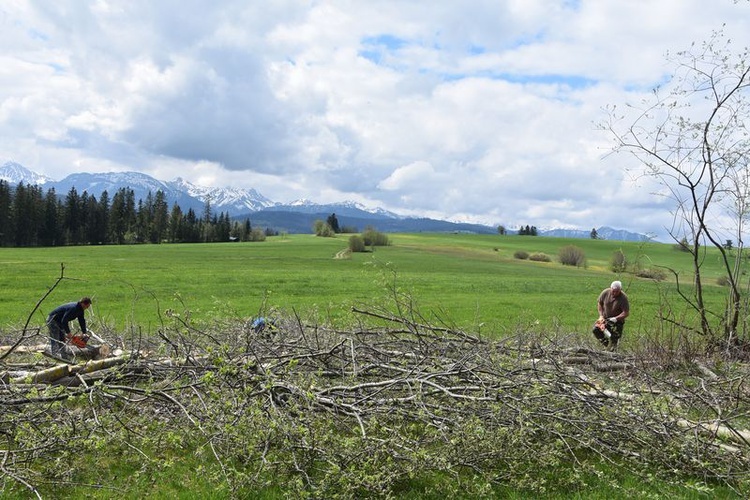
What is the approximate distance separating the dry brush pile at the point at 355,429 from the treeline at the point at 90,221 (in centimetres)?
7609

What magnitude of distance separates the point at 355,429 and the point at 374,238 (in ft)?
238

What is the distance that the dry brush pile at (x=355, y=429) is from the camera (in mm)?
3793

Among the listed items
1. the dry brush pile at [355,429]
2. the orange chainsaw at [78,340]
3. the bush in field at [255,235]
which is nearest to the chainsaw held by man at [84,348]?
the orange chainsaw at [78,340]

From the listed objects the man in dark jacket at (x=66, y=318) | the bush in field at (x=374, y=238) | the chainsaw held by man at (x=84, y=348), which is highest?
the bush in field at (x=374, y=238)

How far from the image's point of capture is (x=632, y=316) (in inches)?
716

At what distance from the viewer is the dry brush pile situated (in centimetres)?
379

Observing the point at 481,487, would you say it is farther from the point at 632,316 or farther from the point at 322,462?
the point at 632,316

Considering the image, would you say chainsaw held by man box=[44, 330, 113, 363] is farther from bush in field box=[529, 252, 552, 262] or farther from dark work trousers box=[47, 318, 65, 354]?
bush in field box=[529, 252, 552, 262]

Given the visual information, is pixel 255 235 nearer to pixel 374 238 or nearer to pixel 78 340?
pixel 374 238

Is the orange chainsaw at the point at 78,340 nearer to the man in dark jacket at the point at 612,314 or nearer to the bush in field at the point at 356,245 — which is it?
the man in dark jacket at the point at 612,314

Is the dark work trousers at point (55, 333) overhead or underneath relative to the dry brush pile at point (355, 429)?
underneath

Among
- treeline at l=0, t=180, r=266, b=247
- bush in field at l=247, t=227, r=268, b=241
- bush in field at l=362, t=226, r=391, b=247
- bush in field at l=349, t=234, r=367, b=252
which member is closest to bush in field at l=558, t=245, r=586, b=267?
bush in field at l=349, t=234, r=367, b=252

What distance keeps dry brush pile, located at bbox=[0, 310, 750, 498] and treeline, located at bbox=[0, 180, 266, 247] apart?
A: 250 ft

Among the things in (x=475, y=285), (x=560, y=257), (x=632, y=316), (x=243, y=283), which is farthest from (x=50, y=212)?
(x=632, y=316)
